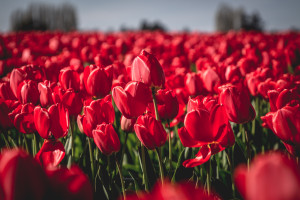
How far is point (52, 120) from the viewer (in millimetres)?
1055

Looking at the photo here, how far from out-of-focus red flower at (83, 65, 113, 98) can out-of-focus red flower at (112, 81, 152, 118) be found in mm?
232

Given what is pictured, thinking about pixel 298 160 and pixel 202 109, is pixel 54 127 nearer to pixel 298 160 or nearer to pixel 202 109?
pixel 202 109

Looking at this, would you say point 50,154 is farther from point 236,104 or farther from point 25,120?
point 236,104

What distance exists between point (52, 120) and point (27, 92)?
37 centimetres

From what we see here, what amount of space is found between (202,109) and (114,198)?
1.85 feet

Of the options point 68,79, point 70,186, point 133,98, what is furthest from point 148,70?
point 70,186

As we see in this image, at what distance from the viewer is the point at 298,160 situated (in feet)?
3.33

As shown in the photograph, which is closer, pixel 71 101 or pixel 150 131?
pixel 150 131

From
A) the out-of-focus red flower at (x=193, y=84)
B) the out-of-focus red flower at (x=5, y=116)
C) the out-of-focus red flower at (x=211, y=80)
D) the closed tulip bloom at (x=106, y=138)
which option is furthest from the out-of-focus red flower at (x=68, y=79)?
the out-of-focus red flower at (x=211, y=80)

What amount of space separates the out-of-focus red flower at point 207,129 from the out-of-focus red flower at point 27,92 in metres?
0.80

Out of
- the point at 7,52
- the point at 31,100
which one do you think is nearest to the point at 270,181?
the point at 31,100

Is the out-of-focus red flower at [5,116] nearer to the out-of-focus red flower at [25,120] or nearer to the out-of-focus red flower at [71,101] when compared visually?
the out-of-focus red flower at [25,120]

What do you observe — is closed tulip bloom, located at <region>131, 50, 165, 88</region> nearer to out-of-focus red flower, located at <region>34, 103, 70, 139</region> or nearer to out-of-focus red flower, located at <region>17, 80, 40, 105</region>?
out-of-focus red flower, located at <region>34, 103, 70, 139</region>

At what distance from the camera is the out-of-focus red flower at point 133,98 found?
105 centimetres
